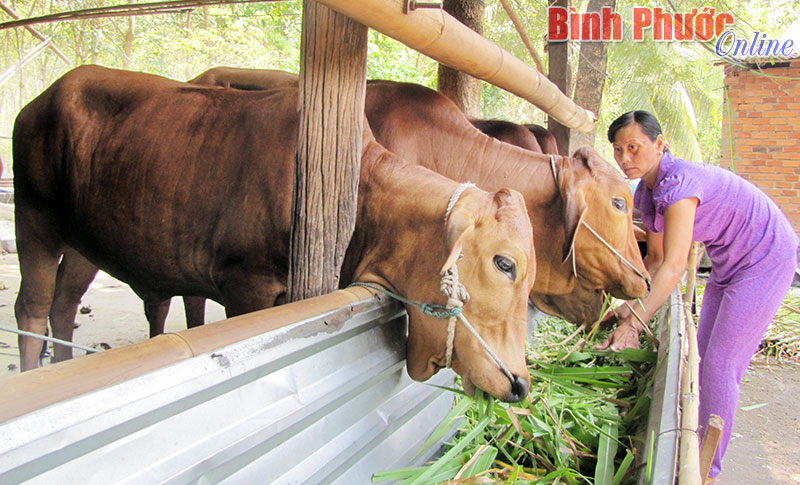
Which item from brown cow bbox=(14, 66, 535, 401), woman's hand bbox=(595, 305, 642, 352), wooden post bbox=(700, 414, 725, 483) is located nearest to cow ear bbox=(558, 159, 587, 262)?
woman's hand bbox=(595, 305, 642, 352)

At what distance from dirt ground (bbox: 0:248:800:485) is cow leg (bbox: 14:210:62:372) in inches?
13.1

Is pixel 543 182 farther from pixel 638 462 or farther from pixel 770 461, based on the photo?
pixel 770 461

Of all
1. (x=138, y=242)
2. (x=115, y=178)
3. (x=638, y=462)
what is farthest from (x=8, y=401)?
(x=115, y=178)

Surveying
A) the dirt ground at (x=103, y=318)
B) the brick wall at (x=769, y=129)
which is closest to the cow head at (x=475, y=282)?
the dirt ground at (x=103, y=318)

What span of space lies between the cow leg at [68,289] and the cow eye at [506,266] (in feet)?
11.7

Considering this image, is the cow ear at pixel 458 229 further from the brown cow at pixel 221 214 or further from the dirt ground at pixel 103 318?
the dirt ground at pixel 103 318

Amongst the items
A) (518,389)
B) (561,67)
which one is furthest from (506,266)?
(561,67)

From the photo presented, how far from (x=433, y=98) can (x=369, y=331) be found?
2.22 metres

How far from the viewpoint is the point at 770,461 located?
437 centimetres

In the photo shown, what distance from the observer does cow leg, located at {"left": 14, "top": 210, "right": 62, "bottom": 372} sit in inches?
160

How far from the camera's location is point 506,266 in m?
2.23

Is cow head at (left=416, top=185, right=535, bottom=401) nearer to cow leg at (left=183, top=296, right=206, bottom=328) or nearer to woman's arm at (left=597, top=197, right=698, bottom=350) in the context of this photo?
woman's arm at (left=597, top=197, right=698, bottom=350)

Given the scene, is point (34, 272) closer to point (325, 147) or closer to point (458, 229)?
point (325, 147)

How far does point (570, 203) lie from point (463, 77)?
7.81 feet
